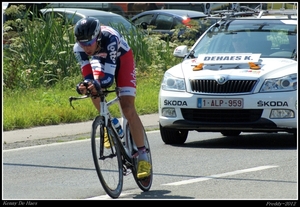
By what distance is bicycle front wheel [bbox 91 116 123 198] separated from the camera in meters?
7.17

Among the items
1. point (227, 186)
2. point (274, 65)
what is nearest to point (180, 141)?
point (274, 65)

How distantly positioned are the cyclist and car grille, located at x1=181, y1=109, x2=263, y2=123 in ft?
9.62

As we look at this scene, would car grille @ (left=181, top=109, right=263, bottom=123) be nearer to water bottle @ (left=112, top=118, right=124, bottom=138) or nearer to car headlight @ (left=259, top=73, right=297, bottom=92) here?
car headlight @ (left=259, top=73, right=297, bottom=92)

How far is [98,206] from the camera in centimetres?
707

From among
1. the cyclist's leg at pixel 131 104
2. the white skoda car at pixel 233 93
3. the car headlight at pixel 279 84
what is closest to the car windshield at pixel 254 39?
the white skoda car at pixel 233 93

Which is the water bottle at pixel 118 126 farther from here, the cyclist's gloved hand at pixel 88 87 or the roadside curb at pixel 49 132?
the roadside curb at pixel 49 132

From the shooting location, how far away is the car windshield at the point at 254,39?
1153 centimetres

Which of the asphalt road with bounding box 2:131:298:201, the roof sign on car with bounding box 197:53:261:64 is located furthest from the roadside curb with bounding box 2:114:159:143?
the roof sign on car with bounding box 197:53:261:64

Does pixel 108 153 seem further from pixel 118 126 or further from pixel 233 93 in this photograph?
pixel 233 93

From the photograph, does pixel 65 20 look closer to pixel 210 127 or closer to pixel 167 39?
pixel 167 39

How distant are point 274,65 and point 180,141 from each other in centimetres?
159

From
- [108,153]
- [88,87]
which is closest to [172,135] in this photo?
[108,153]

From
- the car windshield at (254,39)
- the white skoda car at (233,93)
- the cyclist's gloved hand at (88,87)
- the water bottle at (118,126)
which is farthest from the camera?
the car windshield at (254,39)

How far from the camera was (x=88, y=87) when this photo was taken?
709cm
